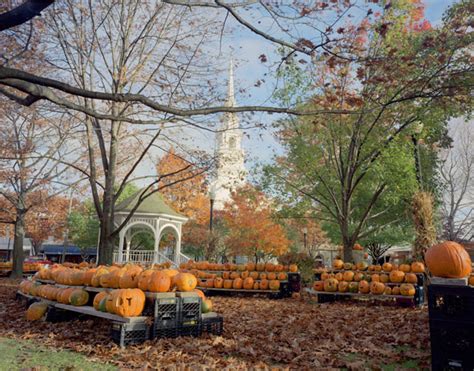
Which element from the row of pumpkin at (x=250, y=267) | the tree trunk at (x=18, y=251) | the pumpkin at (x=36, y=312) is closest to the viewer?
the pumpkin at (x=36, y=312)

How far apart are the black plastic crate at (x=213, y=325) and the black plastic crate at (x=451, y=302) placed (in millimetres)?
2987

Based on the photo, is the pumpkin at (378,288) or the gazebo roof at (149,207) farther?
the gazebo roof at (149,207)

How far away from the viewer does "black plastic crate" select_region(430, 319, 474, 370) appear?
3.30 metres

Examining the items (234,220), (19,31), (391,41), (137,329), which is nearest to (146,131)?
(19,31)

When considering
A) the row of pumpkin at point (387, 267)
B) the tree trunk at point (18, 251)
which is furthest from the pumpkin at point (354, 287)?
the tree trunk at point (18, 251)

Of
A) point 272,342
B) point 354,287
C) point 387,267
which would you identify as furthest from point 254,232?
point 272,342

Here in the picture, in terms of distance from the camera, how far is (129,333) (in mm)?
4660

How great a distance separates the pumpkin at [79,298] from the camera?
6.06 m

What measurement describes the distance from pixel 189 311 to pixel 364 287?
220 inches

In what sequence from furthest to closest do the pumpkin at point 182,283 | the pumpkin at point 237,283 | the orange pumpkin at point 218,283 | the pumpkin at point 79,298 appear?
1. the orange pumpkin at point 218,283
2. the pumpkin at point 237,283
3. the pumpkin at point 79,298
4. the pumpkin at point 182,283

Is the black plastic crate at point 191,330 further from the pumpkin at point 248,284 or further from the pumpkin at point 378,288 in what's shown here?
the pumpkin at point 248,284

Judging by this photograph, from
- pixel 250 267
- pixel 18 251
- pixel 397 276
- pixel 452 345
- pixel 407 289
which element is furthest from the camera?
pixel 18 251

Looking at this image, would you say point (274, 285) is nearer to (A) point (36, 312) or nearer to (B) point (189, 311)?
(B) point (189, 311)

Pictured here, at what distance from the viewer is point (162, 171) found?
23.5 metres
